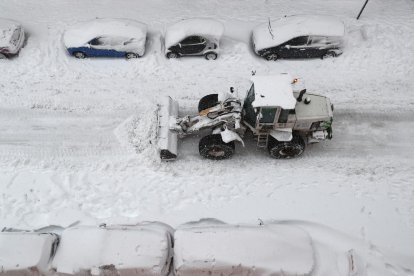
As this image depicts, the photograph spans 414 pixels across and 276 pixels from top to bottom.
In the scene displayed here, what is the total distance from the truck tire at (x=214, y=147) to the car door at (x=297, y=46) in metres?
4.64

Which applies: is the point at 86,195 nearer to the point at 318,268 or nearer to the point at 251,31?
the point at 318,268

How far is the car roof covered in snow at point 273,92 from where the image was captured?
11.3 m

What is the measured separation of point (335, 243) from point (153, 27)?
10.3 meters

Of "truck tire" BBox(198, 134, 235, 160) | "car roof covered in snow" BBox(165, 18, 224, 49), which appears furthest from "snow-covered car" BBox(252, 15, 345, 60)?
"truck tire" BBox(198, 134, 235, 160)

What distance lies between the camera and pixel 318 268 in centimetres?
1035

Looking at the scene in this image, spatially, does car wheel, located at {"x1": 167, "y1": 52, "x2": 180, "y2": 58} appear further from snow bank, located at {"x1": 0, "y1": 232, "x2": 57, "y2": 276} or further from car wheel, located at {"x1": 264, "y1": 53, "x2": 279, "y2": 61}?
snow bank, located at {"x1": 0, "y1": 232, "x2": 57, "y2": 276}

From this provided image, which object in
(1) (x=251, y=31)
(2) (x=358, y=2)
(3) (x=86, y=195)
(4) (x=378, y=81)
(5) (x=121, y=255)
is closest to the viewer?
(5) (x=121, y=255)

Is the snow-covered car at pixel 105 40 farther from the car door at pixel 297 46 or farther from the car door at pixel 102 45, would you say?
the car door at pixel 297 46

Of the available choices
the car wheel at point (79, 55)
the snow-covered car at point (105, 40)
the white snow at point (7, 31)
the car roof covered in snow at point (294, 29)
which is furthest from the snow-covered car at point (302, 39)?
the white snow at point (7, 31)

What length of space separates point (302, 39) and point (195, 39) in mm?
3746

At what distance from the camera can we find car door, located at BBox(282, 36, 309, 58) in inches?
583

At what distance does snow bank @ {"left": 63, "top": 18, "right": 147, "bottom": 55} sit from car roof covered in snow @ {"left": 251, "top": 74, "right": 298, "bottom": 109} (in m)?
5.25

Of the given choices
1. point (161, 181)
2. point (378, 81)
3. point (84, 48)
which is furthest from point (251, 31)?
point (161, 181)

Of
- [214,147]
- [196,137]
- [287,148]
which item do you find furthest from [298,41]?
[214,147]
